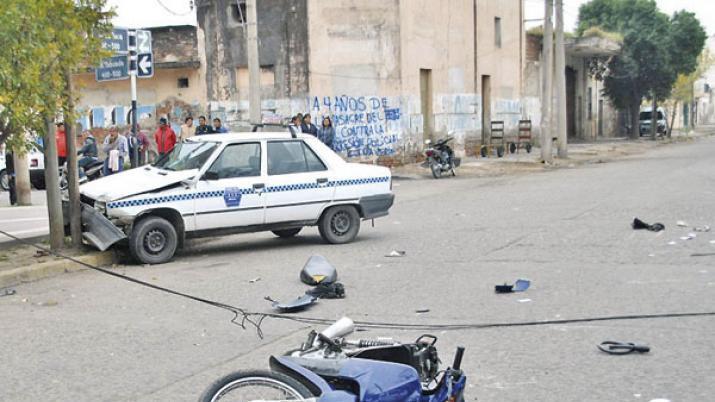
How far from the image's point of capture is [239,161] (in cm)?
1191

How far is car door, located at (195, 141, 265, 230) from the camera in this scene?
453 inches

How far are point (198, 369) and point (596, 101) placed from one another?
2026 inches

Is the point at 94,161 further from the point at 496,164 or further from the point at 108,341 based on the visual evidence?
the point at 496,164

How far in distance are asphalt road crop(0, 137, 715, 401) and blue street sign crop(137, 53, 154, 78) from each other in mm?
4415

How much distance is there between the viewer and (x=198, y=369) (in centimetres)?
632

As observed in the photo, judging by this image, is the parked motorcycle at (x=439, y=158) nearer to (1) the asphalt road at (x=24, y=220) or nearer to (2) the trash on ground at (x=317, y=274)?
(1) the asphalt road at (x=24, y=220)

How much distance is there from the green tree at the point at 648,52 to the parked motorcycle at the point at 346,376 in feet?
158

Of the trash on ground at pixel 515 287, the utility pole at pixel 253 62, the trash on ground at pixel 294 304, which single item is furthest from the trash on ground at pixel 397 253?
the utility pole at pixel 253 62

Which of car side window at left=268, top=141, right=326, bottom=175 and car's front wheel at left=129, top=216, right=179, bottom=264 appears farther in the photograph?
car side window at left=268, top=141, right=326, bottom=175

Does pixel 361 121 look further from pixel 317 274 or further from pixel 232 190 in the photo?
pixel 317 274

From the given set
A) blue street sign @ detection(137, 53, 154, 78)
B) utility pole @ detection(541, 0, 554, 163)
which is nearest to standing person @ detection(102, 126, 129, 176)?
blue street sign @ detection(137, 53, 154, 78)

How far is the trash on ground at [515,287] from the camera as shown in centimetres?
882

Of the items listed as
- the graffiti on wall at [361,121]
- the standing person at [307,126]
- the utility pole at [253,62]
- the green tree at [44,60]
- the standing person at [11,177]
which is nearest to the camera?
the green tree at [44,60]

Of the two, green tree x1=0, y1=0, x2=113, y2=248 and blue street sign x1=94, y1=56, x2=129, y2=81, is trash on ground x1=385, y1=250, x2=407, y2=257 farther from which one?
blue street sign x1=94, y1=56, x2=129, y2=81
